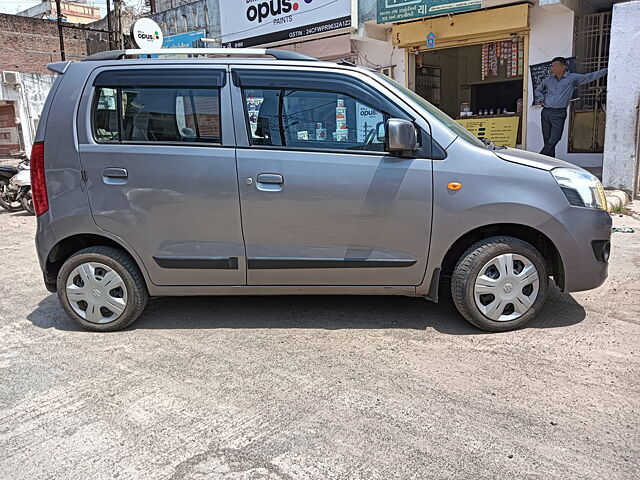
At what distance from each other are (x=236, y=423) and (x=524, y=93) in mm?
10128

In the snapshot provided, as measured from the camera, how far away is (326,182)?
3867mm

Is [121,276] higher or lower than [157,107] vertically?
lower

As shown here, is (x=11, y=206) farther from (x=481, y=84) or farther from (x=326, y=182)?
(x=481, y=84)

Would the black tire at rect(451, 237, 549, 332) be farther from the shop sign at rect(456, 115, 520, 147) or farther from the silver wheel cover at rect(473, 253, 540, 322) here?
the shop sign at rect(456, 115, 520, 147)

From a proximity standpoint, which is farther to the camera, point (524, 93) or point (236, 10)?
point (236, 10)

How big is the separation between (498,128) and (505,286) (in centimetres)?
839

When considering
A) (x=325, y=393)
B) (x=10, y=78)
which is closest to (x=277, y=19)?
(x=325, y=393)

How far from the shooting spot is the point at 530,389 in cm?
320

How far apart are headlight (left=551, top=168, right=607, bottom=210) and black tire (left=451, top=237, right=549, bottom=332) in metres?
0.46

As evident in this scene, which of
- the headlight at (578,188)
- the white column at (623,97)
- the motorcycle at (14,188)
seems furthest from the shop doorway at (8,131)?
the headlight at (578,188)

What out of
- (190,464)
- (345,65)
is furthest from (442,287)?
(190,464)

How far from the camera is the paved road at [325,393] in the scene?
2.59 meters

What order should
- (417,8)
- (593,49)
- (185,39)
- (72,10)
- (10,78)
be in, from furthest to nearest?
1. (72,10)
2. (10,78)
3. (185,39)
4. (417,8)
5. (593,49)

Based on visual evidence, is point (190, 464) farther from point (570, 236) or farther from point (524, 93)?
point (524, 93)
